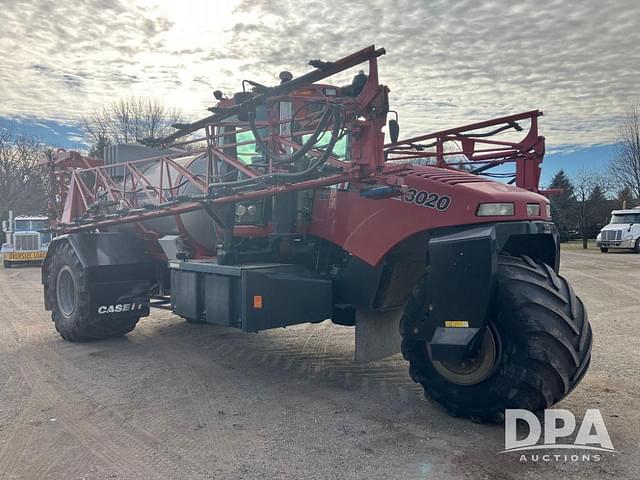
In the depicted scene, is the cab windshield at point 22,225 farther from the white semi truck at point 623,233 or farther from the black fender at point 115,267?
the white semi truck at point 623,233

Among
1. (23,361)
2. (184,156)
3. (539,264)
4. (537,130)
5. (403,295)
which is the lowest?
(23,361)

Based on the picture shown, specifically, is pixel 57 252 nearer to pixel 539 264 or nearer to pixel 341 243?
pixel 341 243

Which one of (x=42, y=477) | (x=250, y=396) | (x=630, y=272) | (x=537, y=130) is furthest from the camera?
(x=630, y=272)

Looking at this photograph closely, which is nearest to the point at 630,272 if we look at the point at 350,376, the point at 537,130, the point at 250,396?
the point at 537,130

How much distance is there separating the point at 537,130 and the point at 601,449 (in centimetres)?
462

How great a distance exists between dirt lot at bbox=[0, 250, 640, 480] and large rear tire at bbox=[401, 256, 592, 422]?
257mm

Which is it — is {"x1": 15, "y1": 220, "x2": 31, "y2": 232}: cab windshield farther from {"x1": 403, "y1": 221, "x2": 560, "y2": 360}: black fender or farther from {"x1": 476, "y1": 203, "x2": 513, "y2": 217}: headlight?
{"x1": 476, "y1": 203, "x2": 513, "y2": 217}: headlight

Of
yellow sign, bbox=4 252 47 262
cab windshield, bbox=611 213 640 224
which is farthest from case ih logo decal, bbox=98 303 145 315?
cab windshield, bbox=611 213 640 224

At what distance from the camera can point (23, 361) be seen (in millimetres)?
6598

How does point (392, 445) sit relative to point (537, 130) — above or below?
below

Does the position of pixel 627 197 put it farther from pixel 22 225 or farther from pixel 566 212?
pixel 22 225

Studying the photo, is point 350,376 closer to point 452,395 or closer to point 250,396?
point 250,396

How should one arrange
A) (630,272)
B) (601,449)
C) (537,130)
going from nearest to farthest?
(601,449)
(537,130)
(630,272)

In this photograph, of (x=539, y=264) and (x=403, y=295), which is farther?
(x=403, y=295)
